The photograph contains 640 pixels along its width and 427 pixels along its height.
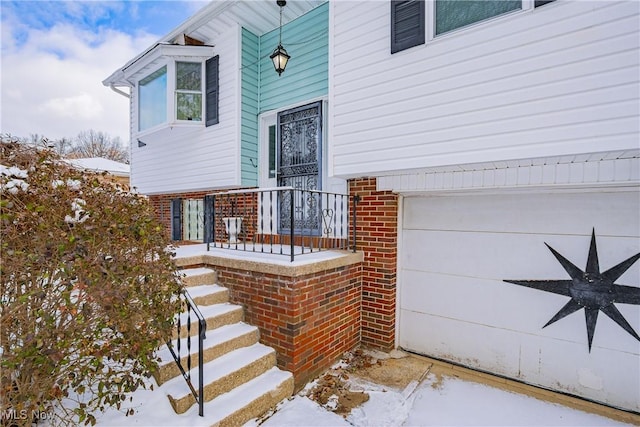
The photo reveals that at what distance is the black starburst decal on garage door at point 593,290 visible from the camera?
305 cm

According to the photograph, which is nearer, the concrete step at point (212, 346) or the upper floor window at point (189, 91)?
the concrete step at point (212, 346)

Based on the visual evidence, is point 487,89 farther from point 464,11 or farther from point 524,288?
point 524,288

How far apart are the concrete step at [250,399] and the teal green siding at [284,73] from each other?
11.7 feet

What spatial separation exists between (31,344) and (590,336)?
187 inches

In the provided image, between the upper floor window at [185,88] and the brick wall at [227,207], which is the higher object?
the upper floor window at [185,88]

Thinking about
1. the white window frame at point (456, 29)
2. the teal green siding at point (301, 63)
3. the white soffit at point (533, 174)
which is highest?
the teal green siding at point (301, 63)

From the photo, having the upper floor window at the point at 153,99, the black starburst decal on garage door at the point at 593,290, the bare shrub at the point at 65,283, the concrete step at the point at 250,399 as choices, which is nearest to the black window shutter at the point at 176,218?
the upper floor window at the point at 153,99

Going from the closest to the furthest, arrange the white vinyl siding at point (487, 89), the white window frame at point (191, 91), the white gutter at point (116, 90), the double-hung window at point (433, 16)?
the white vinyl siding at point (487, 89)
the double-hung window at point (433, 16)
the white window frame at point (191, 91)
the white gutter at point (116, 90)

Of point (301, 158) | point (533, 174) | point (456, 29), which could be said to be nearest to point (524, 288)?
point (533, 174)

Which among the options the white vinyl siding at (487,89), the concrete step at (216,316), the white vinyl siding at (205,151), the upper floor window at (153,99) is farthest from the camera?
the upper floor window at (153,99)

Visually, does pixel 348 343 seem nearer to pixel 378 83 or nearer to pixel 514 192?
pixel 514 192

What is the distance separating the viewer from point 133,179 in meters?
7.92

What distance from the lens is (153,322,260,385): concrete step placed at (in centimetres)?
278

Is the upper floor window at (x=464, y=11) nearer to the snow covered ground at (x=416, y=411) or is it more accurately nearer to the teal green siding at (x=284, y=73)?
the teal green siding at (x=284, y=73)
